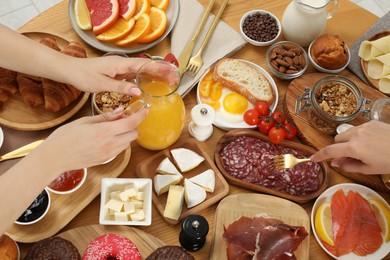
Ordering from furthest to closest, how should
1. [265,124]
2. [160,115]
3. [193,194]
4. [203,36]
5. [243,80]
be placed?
1. [203,36]
2. [243,80]
3. [265,124]
4. [193,194]
5. [160,115]

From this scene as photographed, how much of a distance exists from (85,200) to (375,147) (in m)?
0.99

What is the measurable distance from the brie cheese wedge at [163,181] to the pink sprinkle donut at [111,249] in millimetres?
244

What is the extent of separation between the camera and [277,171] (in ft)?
5.79

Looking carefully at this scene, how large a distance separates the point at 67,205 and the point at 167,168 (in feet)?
1.24

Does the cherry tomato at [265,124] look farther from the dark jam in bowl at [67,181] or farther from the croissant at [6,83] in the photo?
the croissant at [6,83]

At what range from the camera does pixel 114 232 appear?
64.1 inches

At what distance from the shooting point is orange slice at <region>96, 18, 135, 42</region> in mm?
1958

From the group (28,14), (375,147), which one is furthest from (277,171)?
(28,14)

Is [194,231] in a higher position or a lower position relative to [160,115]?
lower

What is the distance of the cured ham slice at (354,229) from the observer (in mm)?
1661

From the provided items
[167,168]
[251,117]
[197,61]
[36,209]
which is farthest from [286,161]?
[36,209]

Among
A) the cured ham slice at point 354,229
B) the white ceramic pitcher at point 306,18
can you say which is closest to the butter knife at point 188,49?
the white ceramic pitcher at point 306,18

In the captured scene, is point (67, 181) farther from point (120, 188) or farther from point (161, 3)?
point (161, 3)

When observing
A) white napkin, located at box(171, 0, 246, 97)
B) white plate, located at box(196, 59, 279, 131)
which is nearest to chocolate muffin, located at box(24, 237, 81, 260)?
white plate, located at box(196, 59, 279, 131)
